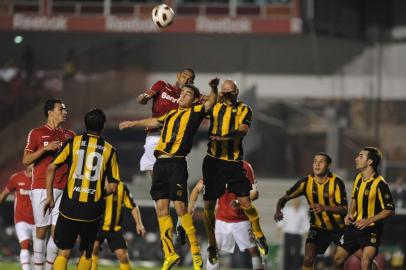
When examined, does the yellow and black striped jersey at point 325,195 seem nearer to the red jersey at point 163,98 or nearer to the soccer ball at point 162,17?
the red jersey at point 163,98

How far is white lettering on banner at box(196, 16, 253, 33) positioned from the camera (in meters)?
35.9

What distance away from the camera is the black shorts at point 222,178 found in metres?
13.8

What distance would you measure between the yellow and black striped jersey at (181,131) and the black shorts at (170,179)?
124mm

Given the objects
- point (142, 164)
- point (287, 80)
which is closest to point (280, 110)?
point (287, 80)

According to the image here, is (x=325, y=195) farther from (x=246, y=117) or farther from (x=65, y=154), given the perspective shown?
(x=65, y=154)

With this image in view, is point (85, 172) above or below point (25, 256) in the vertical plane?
above

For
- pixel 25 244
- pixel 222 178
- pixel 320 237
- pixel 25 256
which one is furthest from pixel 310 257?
pixel 25 244

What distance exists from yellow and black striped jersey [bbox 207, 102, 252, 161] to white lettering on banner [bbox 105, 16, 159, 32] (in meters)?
22.6

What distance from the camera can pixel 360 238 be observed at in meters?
14.1

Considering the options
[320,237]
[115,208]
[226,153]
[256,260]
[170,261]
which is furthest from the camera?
[115,208]

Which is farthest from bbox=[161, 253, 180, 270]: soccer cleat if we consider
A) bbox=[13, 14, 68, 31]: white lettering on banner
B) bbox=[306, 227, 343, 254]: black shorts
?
bbox=[13, 14, 68, 31]: white lettering on banner

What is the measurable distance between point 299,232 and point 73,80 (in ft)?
39.1

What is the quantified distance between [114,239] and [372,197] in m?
4.81

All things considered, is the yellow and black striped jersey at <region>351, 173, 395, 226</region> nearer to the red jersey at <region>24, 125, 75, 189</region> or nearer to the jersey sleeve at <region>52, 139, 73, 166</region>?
the red jersey at <region>24, 125, 75, 189</region>
